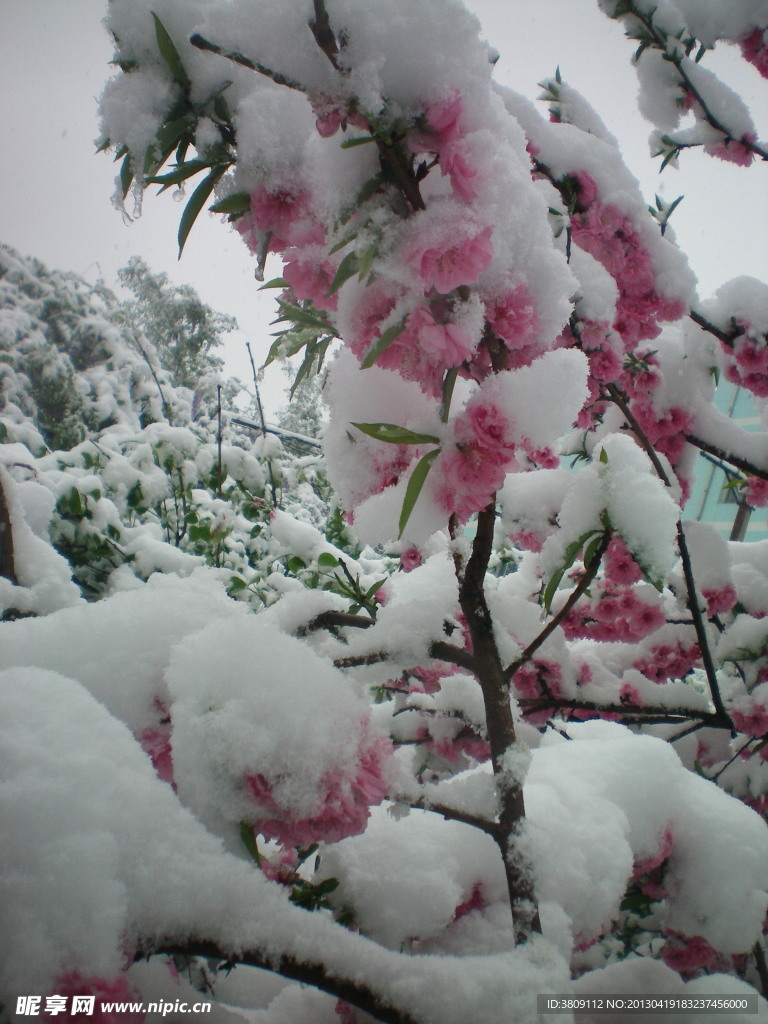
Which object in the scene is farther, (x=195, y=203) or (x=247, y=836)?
(x=195, y=203)

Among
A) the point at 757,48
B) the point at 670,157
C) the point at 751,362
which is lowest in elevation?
the point at 751,362

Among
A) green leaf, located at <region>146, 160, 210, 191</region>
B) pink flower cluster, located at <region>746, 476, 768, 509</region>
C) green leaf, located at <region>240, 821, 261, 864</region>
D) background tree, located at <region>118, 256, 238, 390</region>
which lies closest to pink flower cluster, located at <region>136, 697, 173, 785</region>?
green leaf, located at <region>240, 821, 261, 864</region>

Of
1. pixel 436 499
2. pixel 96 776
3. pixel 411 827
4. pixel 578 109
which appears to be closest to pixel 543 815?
pixel 411 827

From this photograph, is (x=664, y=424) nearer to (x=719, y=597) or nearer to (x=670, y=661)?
(x=719, y=597)

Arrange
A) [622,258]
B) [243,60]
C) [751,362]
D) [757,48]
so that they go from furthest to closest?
[757,48], [751,362], [622,258], [243,60]

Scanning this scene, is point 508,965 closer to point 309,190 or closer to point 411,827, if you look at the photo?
point 411,827

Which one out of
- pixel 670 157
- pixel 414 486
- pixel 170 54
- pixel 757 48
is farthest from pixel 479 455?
pixel 757 48

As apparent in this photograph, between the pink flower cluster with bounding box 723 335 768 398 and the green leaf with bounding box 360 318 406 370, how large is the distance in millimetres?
1506

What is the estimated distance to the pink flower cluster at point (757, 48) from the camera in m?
1.71

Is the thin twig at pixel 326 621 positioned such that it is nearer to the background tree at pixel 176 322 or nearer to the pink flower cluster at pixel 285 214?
the pink flower cluster at pixel 285 214

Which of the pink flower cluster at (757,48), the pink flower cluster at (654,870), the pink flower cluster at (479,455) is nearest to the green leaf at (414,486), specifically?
the pink flower cluster at (479,455)

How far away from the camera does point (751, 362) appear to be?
63.7 inches

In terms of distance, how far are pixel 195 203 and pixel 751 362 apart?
1.67m

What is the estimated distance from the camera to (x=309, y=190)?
25.1 inches
